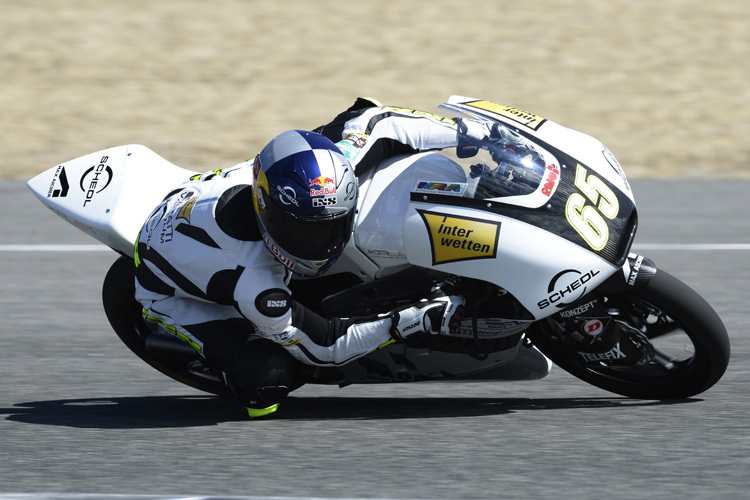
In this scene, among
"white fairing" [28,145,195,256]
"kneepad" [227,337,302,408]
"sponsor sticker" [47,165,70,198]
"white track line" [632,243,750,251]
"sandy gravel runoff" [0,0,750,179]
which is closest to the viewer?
"kneepad" [227,337,302,408]

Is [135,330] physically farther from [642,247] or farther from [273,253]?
[642,247]

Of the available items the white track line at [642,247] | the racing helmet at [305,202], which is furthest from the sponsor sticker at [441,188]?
the white track line at [642,247]

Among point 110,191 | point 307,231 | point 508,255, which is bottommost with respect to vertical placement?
point 508,255

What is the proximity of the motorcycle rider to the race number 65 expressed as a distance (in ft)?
1.42

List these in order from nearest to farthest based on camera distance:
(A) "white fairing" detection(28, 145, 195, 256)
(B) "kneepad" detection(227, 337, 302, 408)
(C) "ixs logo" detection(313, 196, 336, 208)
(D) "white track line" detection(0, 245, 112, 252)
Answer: (C) "ixs logo" detection(313, 196, 336, 208) → (B) "kneepad" detection(227, 337, 302, 408) → (A) "white fairing" detection(28, 145, 195, 256) → (D) "white track line" detection(0, 245, 112, 252)

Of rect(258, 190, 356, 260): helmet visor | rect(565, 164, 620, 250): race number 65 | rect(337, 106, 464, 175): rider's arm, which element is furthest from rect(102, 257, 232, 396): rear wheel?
rect(565, 164, 620, 250): race number 65

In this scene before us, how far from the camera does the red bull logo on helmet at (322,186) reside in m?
4.07

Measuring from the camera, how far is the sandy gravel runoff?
11.0 metres

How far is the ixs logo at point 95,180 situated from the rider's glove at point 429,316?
4.78 feet

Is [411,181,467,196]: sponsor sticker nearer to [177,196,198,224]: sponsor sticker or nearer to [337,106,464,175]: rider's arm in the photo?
[337,106,464,175]: rider's arm

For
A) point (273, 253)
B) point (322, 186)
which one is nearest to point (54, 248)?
point (273, 253)

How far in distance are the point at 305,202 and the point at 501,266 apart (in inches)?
29.1

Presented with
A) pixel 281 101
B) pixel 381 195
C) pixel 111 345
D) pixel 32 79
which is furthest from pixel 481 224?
pixel 32 79

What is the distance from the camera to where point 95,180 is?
16.4 ft
